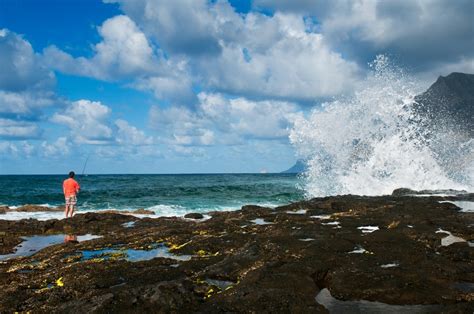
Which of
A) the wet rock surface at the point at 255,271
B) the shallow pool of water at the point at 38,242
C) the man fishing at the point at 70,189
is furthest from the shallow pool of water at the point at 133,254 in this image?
the man fishing at the point at 70,189

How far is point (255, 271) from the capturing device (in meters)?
7.41

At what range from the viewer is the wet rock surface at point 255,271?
6.11 m

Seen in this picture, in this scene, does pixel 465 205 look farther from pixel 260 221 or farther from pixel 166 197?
pixel 166 197

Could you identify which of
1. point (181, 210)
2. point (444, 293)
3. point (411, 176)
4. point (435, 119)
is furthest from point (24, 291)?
point (435, 119)

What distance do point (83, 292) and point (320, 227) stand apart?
8.29m

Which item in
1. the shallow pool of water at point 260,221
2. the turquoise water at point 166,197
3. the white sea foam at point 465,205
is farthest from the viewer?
the turquoise water at point 166,197

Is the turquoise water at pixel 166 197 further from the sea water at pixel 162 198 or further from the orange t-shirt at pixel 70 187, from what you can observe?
the orange t-shirt at pixel 70 187

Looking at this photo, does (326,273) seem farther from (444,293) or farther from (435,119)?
(435,119)

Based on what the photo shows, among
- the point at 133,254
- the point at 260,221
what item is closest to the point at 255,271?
the point at 133,254

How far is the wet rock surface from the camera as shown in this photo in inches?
241

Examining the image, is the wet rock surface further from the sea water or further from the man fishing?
the sea water

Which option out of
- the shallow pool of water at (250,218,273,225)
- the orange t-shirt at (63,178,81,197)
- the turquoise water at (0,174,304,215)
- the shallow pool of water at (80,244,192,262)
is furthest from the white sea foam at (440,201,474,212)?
the orange t-shirt at (63,178,81,197)

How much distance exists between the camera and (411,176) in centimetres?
3053

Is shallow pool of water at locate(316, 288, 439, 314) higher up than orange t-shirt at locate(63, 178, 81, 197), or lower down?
lower down
